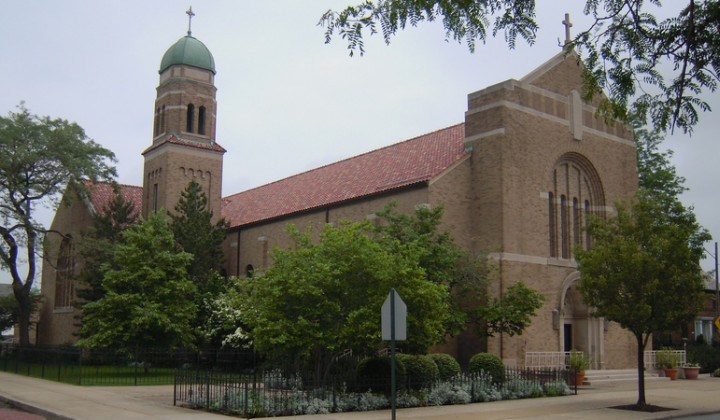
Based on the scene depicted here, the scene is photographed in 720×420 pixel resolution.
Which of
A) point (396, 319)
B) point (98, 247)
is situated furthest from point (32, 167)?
point (396, 319)

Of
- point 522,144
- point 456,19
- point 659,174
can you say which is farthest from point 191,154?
point 456,19

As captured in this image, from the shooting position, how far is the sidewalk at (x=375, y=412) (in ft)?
55.3

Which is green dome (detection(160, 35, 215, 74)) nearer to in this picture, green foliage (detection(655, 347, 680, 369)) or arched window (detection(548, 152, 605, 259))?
arched window (detection(548, 152, 605, 259))

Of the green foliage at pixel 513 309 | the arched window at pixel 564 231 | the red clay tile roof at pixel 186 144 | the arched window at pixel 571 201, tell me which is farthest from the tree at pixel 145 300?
the arched window at pixel 564 231

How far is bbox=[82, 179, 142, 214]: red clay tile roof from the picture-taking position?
45094 mm

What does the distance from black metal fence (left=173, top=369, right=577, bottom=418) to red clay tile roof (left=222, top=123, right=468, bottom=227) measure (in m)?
10.7

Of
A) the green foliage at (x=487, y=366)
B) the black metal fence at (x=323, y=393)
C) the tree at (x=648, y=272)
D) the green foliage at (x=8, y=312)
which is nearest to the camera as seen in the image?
the black metal fence at (x=323, y=393)

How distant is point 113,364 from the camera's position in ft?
99.3

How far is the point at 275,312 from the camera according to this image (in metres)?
18.5

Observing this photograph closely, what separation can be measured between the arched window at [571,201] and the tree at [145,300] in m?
17.2

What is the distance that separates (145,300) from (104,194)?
19079 millimetres

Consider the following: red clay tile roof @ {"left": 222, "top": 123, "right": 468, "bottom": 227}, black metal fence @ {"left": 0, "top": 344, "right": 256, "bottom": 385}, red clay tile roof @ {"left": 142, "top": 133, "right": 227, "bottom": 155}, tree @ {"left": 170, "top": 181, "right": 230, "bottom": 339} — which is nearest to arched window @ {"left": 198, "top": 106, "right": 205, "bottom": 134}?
red clay tile roof @ {"left": 142, "top": 133, "right": 227, "bottom": 155}

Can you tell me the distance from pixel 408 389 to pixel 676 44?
553 inches

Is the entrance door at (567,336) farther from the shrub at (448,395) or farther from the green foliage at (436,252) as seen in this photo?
the shrub at (448,395)
